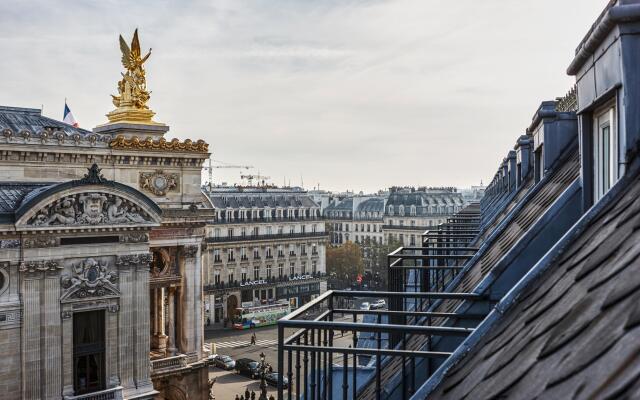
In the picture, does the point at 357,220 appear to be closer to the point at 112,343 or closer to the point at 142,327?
the point at 142,327

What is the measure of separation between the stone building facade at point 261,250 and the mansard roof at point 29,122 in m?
41.6

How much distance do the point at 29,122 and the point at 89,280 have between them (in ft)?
34.0

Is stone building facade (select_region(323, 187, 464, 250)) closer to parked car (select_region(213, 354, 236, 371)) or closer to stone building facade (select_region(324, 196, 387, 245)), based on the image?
stone building facade (select_region(324, 196, 387, 245))

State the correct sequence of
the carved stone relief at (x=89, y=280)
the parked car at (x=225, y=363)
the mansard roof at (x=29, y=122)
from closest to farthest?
the carved stone relief at (x=89, y=280) < the mansard roof at (x=29, y=122) < the parked car at (x=225, y=363)

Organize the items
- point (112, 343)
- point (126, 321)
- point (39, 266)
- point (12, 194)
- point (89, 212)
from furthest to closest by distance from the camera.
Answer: point (126, 321), point (112, 343), point (89, 212), point (12, 194), point (39, 266)

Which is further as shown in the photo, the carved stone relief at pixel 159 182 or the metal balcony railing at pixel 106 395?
the carved stone relief at pixel 159 182

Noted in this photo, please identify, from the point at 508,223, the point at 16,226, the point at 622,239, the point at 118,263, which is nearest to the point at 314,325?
the point at 622,239

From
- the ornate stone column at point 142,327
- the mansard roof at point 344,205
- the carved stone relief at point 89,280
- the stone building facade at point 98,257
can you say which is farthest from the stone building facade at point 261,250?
the carved stone relief at point 89,280

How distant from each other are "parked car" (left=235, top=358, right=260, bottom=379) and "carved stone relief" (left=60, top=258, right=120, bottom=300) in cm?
2450

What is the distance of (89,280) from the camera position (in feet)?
103

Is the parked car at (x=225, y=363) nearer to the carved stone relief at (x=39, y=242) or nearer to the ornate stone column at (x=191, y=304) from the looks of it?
the ornate stone column at (x=191, y=304)

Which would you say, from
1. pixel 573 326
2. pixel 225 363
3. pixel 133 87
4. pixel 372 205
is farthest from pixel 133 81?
pixel 372 205

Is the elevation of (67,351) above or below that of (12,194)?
below

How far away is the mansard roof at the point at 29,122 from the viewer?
113 feet
